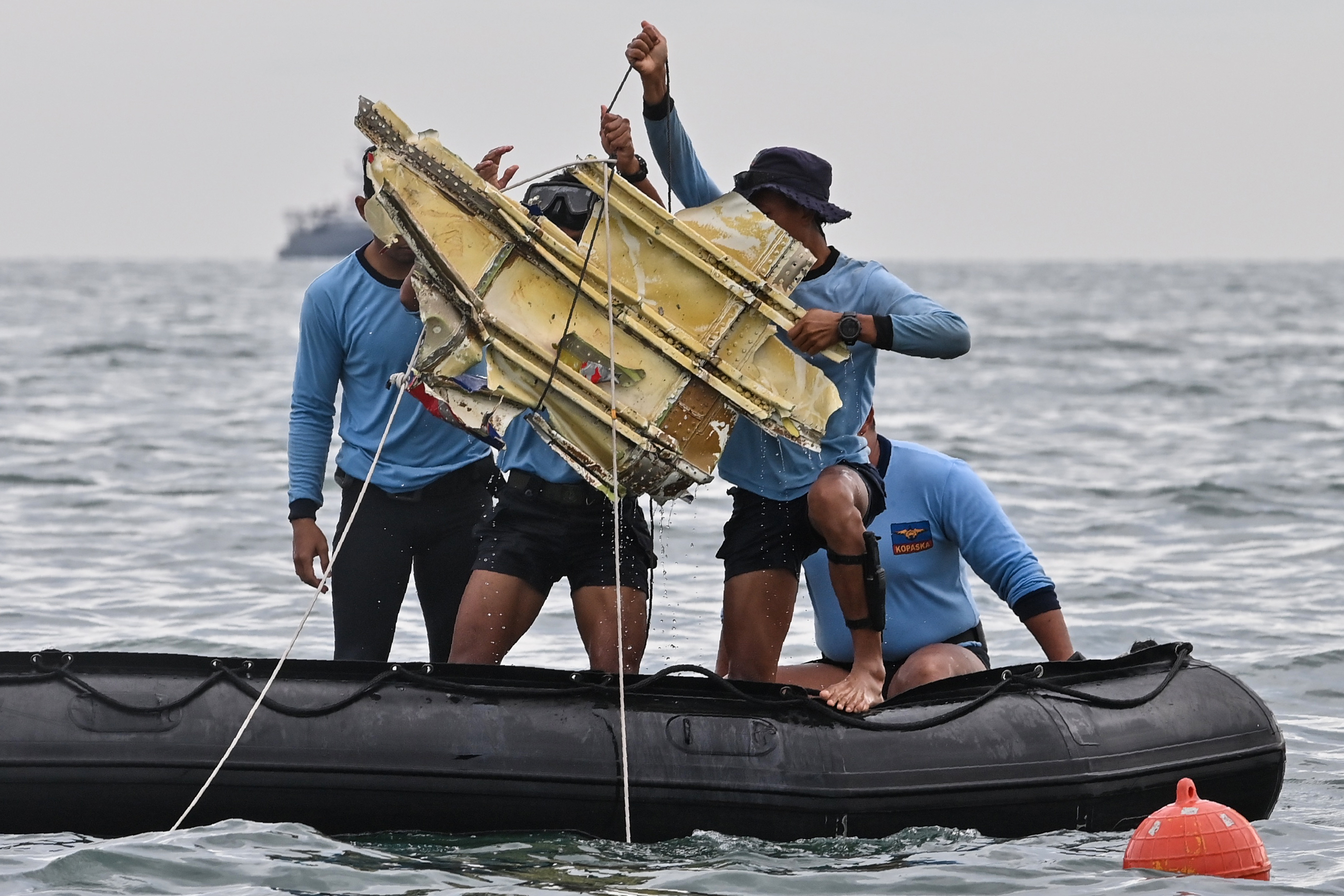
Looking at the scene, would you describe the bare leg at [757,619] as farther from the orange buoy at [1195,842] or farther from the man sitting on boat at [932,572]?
the orange buoy at [1195,842]

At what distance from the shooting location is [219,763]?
5.30 meters

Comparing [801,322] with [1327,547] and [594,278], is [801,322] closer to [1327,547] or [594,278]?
[594,278]

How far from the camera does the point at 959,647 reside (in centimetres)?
625

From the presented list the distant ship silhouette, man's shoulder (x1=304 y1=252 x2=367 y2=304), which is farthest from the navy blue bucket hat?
the distant ship silhouette

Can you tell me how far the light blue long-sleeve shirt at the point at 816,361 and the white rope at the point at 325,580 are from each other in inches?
39.3

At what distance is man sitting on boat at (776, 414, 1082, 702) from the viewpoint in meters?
6.23

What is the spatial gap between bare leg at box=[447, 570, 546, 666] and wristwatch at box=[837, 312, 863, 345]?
4.25ft

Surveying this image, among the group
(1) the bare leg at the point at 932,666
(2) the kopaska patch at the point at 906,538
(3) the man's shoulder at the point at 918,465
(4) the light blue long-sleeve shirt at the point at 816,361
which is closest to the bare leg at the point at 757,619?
(4) the light blue long-sleeve shirt at the point at 816,361

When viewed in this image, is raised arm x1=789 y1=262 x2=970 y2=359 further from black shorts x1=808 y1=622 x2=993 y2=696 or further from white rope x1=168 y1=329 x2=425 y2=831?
black shorts x1=808 y1=622 x2=993 y2=696

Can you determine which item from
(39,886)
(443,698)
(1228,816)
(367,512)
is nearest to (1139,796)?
(1228,816)

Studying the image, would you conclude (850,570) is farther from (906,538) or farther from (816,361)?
(906,538)

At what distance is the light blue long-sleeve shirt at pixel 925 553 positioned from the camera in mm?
6293

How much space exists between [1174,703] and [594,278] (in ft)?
7.75

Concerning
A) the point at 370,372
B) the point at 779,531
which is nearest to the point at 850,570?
the point at 779,531
